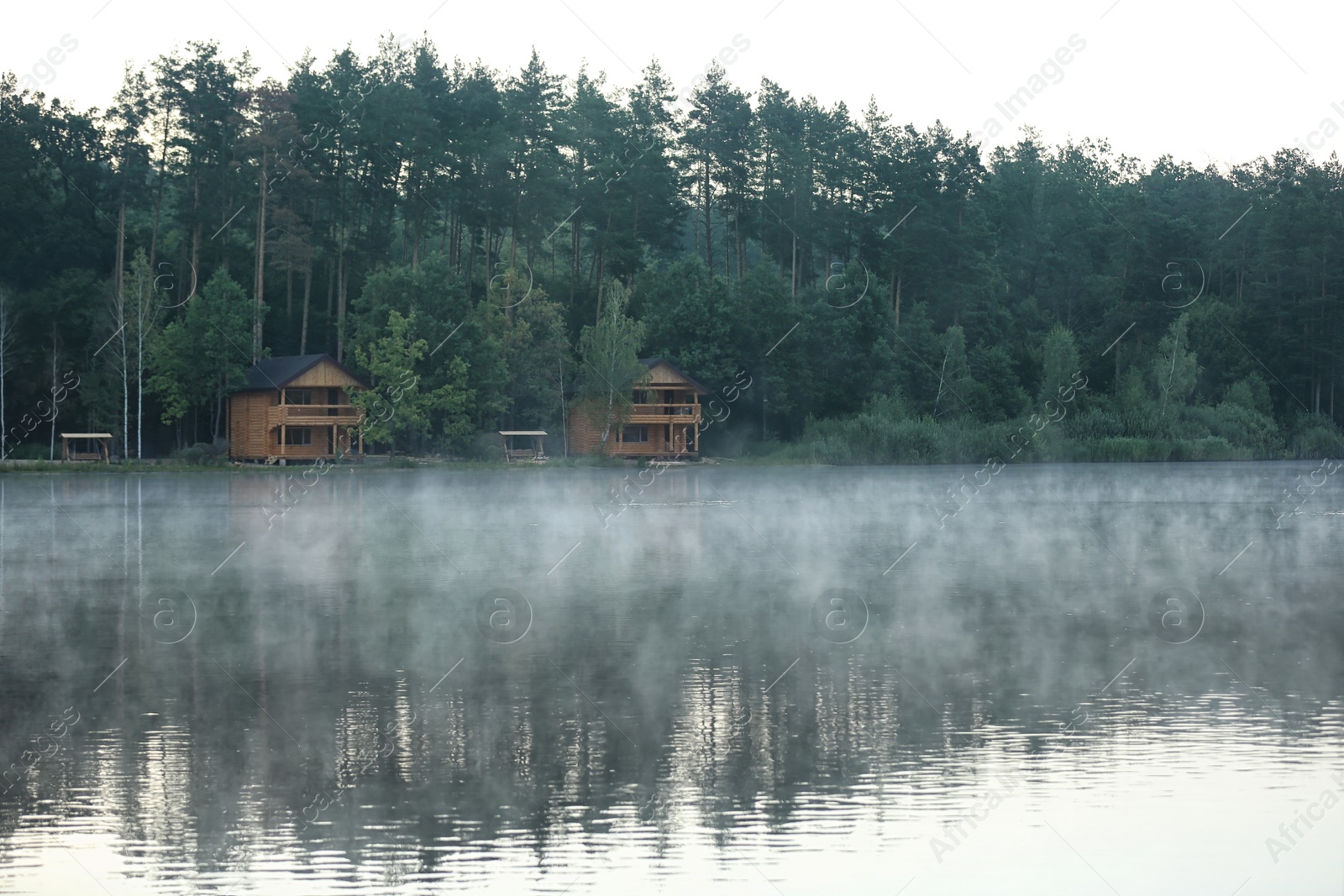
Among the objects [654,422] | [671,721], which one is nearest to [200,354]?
[654,422]

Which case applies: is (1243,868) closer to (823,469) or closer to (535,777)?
(535,777)

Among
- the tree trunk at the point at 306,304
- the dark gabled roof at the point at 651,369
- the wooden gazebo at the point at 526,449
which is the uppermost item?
the tree trunk at the point at 306,304

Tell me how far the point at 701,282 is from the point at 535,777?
76.9 meters

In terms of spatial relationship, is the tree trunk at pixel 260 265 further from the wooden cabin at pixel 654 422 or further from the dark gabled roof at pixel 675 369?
the dark gabled roof at pixel 675 369

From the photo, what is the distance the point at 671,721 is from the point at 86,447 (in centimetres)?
6861

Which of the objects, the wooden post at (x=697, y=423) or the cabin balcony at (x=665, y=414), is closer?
the cabin balcony at (x=665, y=414)

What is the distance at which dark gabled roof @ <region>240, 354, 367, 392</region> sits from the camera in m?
73.8

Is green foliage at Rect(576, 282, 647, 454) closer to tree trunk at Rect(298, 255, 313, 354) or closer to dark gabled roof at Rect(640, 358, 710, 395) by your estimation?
dark gabled roof at Rect(640, 358, 710, 395)

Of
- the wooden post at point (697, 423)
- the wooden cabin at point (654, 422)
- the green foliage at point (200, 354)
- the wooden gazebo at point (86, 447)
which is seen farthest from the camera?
the wooden post at point (697, 423)

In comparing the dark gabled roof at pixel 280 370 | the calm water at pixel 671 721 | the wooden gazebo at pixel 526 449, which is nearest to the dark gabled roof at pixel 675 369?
the wooden gazebo at pixel 526 449

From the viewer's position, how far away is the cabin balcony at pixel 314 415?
73375 millimetres

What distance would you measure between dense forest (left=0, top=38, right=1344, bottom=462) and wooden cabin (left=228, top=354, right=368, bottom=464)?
1664 mm

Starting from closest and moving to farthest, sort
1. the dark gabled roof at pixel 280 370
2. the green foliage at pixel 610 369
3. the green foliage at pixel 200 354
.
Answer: the dark gabled roof at pixel 280 370 → the green foliage at pixel 200 354 → the green foliage at pixel 610 369

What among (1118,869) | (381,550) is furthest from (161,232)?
(1118,869)
